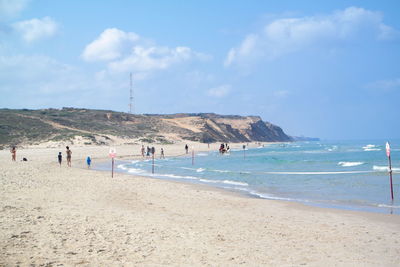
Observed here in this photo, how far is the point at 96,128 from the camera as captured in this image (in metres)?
73.4

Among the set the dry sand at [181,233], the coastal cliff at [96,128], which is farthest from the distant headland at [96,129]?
the dry sand at [181,233]

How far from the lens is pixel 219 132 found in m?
118

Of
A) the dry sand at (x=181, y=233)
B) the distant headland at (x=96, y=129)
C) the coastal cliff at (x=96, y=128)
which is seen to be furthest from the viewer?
the coastal cliff at (x=96, y=128)

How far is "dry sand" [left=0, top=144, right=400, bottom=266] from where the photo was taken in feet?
20.4

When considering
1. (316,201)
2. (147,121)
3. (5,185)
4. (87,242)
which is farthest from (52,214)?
(147,121)

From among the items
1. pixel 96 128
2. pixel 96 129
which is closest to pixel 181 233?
pixel 96 129

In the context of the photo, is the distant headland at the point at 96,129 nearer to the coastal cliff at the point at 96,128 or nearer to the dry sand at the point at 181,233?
the coastal cliff at the point at 96,128

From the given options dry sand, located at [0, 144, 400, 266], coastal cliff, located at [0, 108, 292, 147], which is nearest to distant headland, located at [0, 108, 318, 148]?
coastal cliff, located at [0, 108, 292, 147]

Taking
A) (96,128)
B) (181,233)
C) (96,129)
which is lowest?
(181,233)

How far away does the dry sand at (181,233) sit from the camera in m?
6.23

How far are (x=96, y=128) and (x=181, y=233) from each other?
68.5m

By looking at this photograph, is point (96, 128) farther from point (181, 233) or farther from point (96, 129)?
point (181, 233)

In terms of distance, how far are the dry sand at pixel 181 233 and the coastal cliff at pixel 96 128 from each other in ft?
152

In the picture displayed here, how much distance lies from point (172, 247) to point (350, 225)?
16.5 ft
